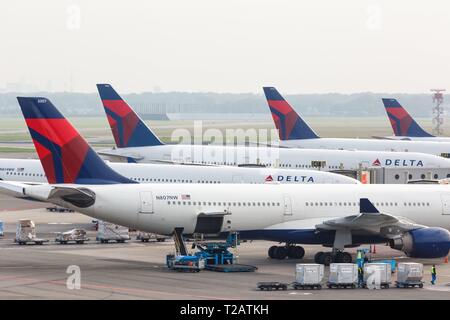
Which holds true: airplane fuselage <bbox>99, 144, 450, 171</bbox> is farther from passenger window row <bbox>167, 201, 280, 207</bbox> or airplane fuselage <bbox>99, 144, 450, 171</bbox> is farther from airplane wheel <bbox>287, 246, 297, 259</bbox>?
passenger window row <bbox>167, 201, 280, 207</bbox>

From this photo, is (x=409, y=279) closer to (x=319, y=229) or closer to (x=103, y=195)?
(x=319, y=229)

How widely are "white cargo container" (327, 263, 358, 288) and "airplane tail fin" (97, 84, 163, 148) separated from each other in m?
42.0

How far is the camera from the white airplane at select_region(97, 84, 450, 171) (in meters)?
84.2

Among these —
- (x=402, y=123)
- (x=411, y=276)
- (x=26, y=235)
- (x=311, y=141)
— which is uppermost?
(x=402, y=123)

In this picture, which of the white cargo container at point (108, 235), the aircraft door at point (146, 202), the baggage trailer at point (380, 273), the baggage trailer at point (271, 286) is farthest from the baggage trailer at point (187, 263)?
the white cargo container at point (108, 235)

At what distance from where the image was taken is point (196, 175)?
69625 millimetres

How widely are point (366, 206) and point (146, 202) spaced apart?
1034 cm

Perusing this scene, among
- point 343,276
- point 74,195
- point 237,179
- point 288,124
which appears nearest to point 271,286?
point 343,276

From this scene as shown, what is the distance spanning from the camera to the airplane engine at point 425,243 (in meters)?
51.7

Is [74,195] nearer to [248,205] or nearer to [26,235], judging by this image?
[248,205]

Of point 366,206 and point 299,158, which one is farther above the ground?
point 299,158

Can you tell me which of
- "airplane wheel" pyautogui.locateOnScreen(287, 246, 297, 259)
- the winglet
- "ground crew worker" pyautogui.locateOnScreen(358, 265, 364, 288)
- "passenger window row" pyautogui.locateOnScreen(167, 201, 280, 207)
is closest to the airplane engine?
the winglet

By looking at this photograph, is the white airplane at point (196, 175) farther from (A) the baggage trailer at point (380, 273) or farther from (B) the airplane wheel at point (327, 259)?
(A) the baggage trailer at point (380, 273)
